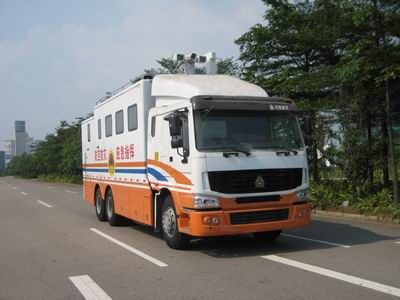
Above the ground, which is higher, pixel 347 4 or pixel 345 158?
pixel 347 4

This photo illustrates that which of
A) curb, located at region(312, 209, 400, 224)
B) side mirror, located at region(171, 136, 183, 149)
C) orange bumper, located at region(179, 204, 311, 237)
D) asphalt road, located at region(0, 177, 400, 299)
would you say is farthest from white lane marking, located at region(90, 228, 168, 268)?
curb, located at region(312, 209, 400, 224)

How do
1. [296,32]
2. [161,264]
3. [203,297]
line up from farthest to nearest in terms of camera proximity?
[296,32] → [161,264] → [203,297]

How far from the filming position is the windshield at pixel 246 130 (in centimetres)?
970

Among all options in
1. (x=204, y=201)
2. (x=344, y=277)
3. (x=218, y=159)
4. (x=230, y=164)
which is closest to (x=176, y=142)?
(x=218, y=159)

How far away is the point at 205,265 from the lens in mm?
8953

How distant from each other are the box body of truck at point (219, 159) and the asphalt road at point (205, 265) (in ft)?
2.11

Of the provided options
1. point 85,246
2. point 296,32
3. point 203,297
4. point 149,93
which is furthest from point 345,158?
point 203,297

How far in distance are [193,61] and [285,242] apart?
4.63 meters

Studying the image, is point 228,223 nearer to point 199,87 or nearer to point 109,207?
point 199,87

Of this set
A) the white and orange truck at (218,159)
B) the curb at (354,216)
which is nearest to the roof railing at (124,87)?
the white and orange truck at (218,159)

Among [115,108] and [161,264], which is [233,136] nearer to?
[161,264]

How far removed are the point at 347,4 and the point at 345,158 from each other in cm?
505

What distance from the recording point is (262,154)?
9859mm

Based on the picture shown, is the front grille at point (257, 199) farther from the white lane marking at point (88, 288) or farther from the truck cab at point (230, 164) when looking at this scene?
the white lane marking at point (88, 288)
